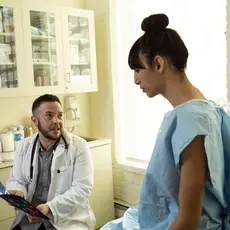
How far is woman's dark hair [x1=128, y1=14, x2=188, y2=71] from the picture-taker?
972mm

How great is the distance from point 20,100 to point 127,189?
124 cm

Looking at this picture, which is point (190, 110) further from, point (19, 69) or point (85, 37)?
point (85, 37)

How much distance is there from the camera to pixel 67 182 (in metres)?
1.84

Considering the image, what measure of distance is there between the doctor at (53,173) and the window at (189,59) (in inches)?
38.5

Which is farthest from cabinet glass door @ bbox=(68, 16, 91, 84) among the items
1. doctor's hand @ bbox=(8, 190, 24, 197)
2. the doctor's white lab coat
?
doctor's hand @ bbox=(8, 190, 24, 197)

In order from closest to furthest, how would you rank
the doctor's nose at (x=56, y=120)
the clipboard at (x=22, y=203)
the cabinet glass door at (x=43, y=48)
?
1. the clipboard at (x=22, y=203)
2. the doctor's nose at (x=56, y=120)
3. the cabinet glass door at (x=43, y=48)

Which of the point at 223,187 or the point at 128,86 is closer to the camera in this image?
the point at 223,187

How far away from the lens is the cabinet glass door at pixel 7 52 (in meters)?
2.28

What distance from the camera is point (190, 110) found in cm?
92

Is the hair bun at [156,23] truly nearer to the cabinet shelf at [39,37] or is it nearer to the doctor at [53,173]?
the doctor at [53,173]

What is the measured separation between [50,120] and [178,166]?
114 centimetres

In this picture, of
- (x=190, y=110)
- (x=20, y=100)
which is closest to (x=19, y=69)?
(x=20, y=100)

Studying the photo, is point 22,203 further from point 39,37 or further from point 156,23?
point 39,37

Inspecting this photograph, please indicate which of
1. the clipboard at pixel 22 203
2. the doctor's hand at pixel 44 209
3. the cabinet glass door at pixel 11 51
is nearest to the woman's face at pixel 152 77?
the clipboard at pixel 22 203
